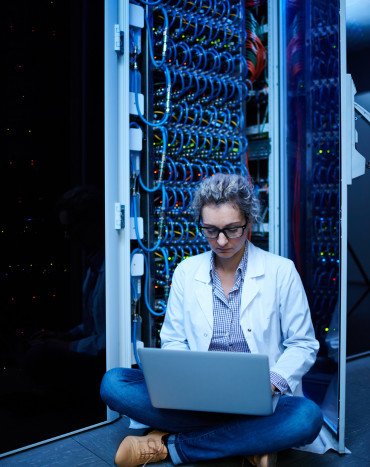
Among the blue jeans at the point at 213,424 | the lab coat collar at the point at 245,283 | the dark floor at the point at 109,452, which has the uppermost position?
the lab coat collar at the point at 245,283

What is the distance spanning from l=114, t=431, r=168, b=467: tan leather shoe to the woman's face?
0.81 meters

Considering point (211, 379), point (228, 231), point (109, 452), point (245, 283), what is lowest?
point (109, 452)

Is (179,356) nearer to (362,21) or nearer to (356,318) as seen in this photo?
(356,318)

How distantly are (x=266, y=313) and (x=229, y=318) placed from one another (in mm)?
155

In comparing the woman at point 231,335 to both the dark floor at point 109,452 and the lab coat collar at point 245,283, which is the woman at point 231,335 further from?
the dark floor at point 109,452

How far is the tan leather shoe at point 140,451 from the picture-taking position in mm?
2041

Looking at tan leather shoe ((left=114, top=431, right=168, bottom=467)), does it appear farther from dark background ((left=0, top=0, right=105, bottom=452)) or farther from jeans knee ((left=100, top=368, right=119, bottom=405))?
dark background ((left=0, top=0, right=105, bottom=452))

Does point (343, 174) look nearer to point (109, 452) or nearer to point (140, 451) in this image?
point (140, 451)

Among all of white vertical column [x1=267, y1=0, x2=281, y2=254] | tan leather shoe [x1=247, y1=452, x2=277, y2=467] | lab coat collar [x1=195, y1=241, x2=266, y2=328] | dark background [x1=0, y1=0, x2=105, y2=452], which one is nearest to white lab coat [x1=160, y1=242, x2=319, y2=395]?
lab coat collar [x1=195, y1=241, x2=266, y2=328]

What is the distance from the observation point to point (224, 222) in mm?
2061

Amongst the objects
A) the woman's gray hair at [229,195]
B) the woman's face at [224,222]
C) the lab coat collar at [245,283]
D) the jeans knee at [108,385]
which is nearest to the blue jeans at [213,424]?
the jeans knee at [108,385]

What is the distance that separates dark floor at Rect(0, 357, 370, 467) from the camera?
2.14m

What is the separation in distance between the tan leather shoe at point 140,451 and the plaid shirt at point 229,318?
0.44 meters

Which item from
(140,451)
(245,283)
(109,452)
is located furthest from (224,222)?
(109,452)
